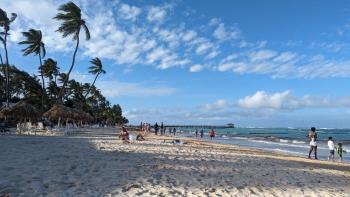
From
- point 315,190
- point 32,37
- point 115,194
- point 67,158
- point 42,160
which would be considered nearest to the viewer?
point 115,194

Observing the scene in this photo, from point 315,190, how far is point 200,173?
2934 millimetres

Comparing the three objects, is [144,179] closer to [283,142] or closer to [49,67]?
[283,142]

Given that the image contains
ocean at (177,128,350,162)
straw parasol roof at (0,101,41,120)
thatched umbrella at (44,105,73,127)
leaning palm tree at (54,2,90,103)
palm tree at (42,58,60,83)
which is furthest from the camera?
palm tree at (42,58,60,83)

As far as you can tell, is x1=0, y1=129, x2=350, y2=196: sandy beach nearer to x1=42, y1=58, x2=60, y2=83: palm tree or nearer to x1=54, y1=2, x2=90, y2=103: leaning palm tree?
x1=54, y1=2, x2=90, y2=103: leaning palm tree

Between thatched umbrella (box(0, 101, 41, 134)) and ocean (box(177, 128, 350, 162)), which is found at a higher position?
thatched umbrella (box(0, 101, 41, 134))

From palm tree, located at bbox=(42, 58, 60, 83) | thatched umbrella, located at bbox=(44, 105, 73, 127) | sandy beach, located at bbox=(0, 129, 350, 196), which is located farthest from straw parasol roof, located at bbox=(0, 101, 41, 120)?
palm tree, located at bbox=(42, 58, 60, 83)

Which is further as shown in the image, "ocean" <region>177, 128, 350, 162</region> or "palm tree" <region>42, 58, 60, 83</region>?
"palm tree" <region>42, 58, 60, 83</region>

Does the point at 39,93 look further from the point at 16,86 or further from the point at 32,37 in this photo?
the point at 32,37

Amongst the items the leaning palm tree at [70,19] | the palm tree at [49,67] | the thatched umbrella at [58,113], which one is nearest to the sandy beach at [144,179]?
the thatched umbrella at [58,113]

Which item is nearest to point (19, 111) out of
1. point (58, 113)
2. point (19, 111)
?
point (19, 111)

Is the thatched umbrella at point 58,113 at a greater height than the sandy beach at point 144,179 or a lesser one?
greater

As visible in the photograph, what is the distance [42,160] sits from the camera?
1110cm

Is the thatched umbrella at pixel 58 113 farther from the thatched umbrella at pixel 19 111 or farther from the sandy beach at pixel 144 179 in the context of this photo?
the sandy beach at pixel 144 179

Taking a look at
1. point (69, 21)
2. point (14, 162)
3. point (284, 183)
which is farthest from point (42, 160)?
point (69, 21)
